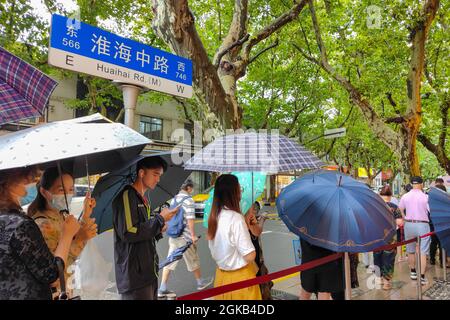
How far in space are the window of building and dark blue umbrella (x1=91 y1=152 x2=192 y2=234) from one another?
763 inches

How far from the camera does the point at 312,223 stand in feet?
10.1

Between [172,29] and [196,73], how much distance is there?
53 centimetres

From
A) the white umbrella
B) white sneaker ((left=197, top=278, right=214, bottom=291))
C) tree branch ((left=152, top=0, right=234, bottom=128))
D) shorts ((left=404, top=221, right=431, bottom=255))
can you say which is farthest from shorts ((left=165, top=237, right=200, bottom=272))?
shorts ((left=404, top=221, right=431, bottom=255))

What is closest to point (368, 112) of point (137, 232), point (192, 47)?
point (192, 47)

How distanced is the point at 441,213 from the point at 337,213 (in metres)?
2.45

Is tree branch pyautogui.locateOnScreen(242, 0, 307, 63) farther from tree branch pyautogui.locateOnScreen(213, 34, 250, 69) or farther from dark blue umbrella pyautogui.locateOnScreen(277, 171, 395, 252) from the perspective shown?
dark blue umbrella pyautogui.locateOnScreen(277, 171, 395, 252)

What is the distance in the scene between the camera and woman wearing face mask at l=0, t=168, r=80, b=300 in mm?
1639

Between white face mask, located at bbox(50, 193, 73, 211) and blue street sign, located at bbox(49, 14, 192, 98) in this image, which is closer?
white face mask, located at bbox(50, 193, 73, 211)

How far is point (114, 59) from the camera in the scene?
277cm

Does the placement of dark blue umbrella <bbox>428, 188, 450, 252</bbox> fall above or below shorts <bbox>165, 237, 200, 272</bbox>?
above

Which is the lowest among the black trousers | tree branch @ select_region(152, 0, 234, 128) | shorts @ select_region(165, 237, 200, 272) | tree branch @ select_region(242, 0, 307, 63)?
shorts @ select_region(165, 237, 200, 272)

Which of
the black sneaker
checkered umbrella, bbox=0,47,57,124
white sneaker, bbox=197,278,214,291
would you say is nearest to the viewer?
checkered umbrella, bbox=0,47,57,124

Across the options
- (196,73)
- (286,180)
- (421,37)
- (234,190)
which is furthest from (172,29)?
(286,180)

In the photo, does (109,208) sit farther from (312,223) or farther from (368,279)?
(368,279)
